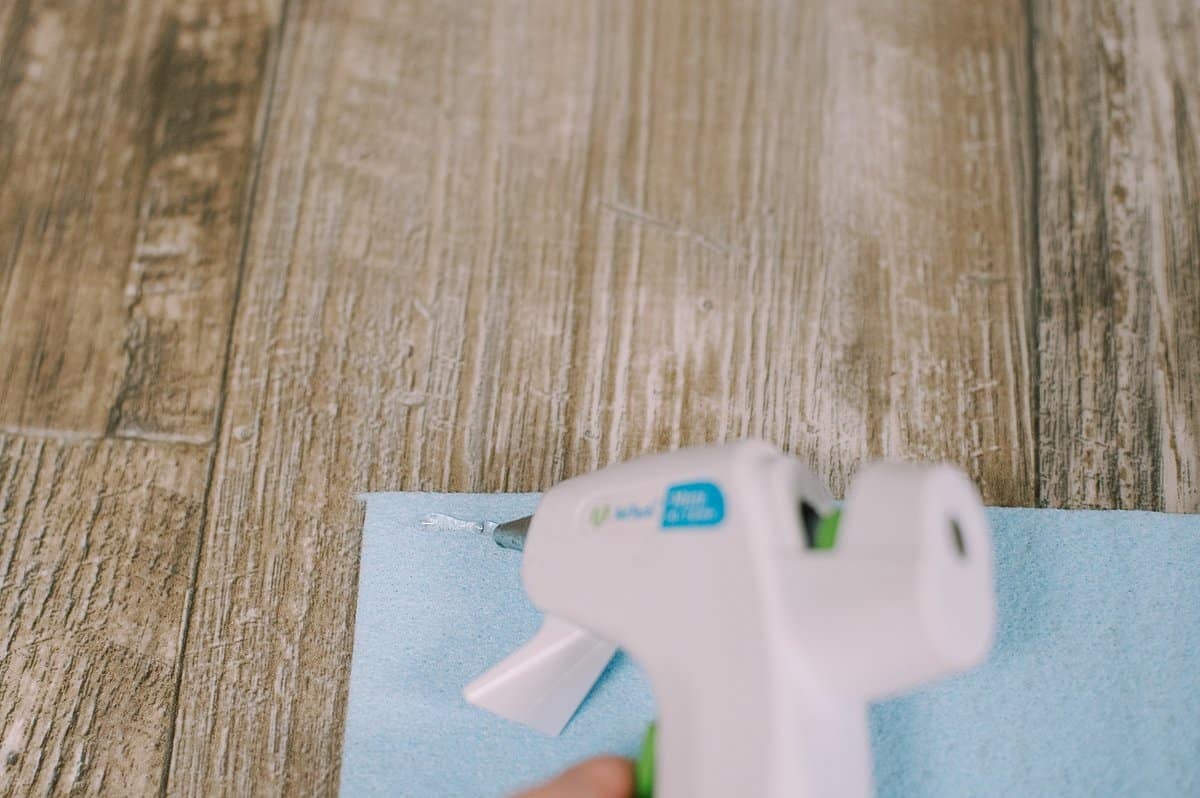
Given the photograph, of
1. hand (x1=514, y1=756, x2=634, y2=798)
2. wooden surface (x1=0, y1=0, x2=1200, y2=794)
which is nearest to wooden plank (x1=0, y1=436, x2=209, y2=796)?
wooden surface (x1=0, y1=0, x2=1200, y2=794)

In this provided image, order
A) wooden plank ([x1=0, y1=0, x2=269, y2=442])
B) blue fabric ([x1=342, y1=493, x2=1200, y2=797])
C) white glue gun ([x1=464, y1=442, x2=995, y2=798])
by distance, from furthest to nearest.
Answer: wooden plank ([x1=0, y1=0, x2=269, y2=442]) < blue fabric ([x1=342, y1=493, x2=1200, y2=797]) < white glue gun ([x1=464, y1=442, x2=995, y2=798])

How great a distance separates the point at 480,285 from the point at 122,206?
0.95 feet

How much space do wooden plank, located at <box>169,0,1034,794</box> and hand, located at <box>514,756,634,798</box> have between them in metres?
0.19

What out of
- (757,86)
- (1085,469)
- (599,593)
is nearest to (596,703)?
(599,593)

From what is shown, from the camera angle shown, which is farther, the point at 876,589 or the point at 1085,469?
the point at 1085,469

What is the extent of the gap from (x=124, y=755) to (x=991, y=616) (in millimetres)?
526

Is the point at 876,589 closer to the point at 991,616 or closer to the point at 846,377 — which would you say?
the point at 991,616

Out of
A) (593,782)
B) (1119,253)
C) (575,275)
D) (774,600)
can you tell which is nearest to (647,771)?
(593,782)

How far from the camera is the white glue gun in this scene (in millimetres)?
361

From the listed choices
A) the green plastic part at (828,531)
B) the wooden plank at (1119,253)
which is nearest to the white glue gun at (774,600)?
the green plastic part at (828,531)

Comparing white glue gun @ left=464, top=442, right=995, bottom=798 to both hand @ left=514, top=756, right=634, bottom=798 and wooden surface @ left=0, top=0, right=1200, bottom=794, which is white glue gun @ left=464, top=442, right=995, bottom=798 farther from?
wooden surface @ left=0, top=0, right=1200, bottom=794

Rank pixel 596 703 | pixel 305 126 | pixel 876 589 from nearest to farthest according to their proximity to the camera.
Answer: pixel 876 589 < pixel 596 703 < pixel 305 126

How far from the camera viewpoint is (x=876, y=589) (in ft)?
1.17

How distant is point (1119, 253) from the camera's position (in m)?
0.67
